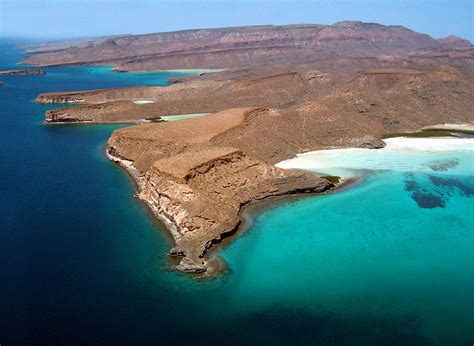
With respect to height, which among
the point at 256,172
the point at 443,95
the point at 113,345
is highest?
the point at 443,95

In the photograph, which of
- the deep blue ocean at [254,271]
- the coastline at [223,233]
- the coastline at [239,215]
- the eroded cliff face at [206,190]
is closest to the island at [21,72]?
the coastline at [239,215]

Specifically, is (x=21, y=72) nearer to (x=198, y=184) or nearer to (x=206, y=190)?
(x=198, y=184)

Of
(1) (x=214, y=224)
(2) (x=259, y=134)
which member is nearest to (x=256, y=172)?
(1) (x=214, y=224)

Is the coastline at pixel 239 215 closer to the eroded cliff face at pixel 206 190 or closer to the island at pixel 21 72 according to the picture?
the eroded cliff face at pixel 206 190

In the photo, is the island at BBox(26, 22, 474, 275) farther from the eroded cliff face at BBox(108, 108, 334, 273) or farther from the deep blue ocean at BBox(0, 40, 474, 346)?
the deep blue ocean at BBox(0, 40, 474, 346)

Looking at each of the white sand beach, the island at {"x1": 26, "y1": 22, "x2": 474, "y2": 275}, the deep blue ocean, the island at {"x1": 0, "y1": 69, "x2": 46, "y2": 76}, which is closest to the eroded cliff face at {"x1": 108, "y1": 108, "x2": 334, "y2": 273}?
the island at {"x1": 26, "y1": 22, "x2": 474, "y2": 275}

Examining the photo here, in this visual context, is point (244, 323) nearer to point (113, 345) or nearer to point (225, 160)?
point (113, 345)
